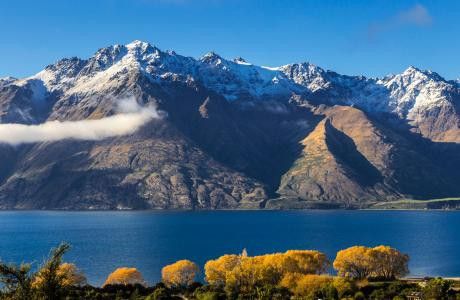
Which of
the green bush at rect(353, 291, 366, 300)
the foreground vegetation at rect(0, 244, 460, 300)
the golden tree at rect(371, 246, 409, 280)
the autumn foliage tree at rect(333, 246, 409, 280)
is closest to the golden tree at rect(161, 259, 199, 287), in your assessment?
the foreground vegetation at rect(0, 244, 460, 300)

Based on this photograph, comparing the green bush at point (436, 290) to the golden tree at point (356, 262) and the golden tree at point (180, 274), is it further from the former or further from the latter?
the golden tree at point (180, 274)

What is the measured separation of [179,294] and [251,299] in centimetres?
2152

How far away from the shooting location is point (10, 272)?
5266cm

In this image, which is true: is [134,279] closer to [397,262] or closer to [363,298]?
[363,298]

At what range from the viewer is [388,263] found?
557ft

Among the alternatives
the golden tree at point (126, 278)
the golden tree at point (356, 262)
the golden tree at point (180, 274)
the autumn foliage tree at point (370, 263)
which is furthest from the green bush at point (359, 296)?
the golden tree at point (126, 278)

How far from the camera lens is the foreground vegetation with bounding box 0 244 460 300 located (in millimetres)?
123812

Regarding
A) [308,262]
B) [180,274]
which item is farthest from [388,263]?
[180,274]

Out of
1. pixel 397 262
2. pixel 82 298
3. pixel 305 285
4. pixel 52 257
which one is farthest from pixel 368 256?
pixel 52 257

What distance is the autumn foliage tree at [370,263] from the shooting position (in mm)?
167625

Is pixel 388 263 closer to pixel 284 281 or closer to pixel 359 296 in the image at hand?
pixel 284 281

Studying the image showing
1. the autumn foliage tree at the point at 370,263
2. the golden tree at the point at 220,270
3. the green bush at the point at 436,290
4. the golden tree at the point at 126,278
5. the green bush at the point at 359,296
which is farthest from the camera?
the autumn foliage tree at the point at 370,263

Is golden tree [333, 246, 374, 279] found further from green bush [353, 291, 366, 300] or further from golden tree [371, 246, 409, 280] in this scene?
green bush [353, 291, 366, 300]

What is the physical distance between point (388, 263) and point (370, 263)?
19.7 ft
